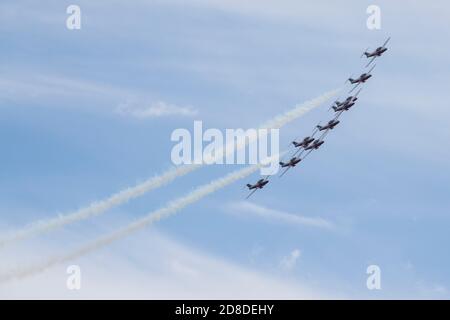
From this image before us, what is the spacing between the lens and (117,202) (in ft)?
635
